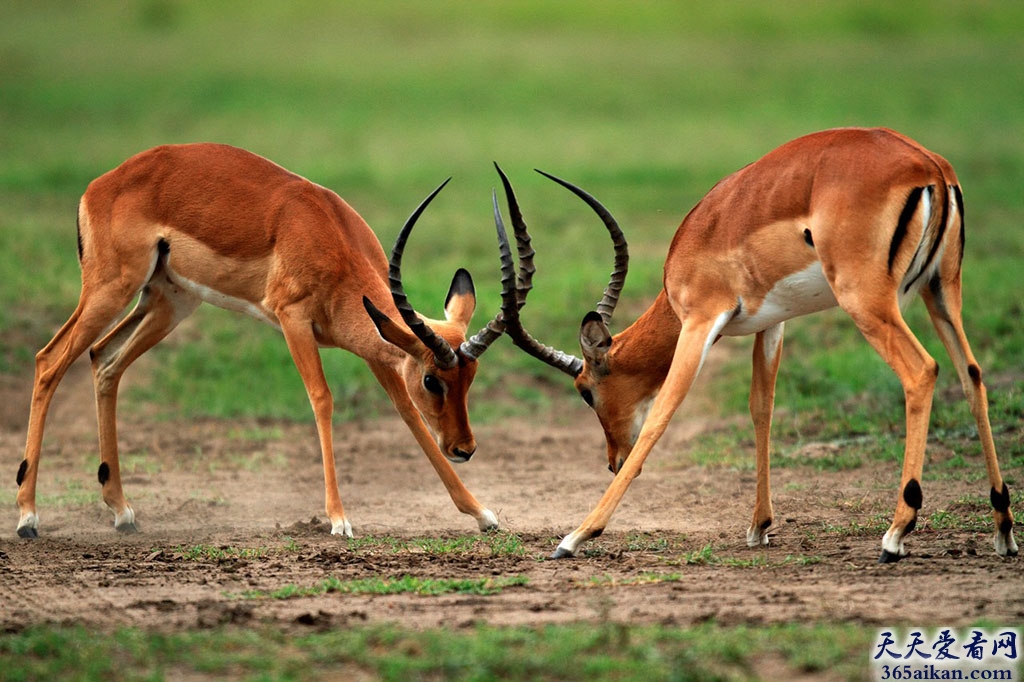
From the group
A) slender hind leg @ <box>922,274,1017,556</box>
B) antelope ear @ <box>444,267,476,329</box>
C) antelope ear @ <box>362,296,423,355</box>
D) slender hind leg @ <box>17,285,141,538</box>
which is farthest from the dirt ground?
antelope ear @ <box>444,267,476,329</box>

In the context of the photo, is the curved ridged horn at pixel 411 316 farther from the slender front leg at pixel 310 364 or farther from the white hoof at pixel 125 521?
the white hoof at pixel 125 521

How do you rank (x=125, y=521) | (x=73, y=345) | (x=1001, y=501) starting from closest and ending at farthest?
1. (x=1001, y=501)
2. (x=125, y=521)
3. (x=73, y=345)

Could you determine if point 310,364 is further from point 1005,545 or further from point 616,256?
point 1005,545

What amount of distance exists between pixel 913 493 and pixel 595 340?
2088mm

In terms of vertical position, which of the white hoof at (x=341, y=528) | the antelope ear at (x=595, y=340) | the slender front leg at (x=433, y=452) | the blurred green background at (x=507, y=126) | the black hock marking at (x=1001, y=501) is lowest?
the white hoof at (x=341, y=528)

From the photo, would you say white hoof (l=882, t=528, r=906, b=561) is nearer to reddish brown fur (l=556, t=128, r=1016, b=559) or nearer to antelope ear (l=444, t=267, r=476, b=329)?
reddish brown fur (l=556, t=128, r=1016, b=559)

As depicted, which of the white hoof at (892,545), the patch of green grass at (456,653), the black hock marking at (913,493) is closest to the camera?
the patch of green grass at (456,653)

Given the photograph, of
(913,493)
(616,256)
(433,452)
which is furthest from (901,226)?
(433,452)

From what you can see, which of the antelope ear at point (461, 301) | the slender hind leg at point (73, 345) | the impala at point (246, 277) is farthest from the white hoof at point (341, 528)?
the slender hind leg at point (73, 345)

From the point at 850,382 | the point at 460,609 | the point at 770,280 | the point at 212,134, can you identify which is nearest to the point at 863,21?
the point at 212,134

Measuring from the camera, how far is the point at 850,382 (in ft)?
33.4

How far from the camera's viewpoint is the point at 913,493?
571 cm

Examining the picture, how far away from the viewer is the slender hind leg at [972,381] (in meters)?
5.92

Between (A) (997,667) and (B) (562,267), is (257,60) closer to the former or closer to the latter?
(B) (562,267)
